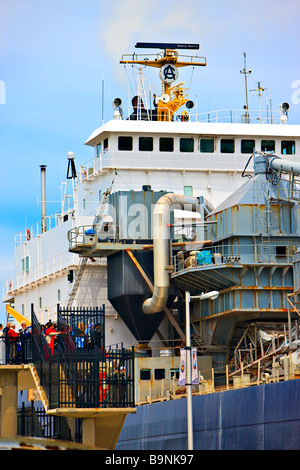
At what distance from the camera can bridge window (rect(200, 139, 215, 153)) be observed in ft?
172

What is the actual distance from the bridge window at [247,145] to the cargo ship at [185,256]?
6 centimetres

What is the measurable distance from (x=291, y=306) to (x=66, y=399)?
15984 millimetres

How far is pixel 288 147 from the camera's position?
53.1 meters

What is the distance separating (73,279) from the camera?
52312mm

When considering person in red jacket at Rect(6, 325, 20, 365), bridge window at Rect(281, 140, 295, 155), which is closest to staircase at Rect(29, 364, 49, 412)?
person in red jacket at Rect(6, 325, 20, 365)

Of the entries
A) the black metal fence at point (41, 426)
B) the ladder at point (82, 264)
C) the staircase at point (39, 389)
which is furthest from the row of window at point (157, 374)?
the staircase at point (39, 389)

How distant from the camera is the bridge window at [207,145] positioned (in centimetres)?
5248

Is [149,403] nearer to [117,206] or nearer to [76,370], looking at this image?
[117,206]

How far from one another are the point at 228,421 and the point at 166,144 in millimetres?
17772

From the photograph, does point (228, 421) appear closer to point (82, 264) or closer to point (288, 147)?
point (82, 264)

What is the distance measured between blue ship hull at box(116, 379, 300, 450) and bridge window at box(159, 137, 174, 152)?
13179mm

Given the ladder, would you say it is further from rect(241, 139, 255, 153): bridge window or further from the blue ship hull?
the blue ship hull
